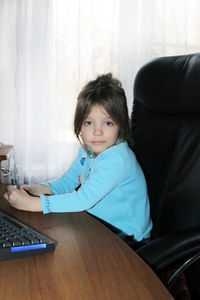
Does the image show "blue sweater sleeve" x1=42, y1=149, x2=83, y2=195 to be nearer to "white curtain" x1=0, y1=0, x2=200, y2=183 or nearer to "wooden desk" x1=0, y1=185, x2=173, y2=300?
"wooden desk" x1=0, y1=185, x2=173, y2=300

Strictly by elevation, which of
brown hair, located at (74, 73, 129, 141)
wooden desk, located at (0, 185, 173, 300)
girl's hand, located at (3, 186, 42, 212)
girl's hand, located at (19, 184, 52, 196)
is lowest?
girl's hand, located at (19, 184, 52, 196)

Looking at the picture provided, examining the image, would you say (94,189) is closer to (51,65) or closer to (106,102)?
(106,102)

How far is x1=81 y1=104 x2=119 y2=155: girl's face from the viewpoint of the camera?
1068 mm

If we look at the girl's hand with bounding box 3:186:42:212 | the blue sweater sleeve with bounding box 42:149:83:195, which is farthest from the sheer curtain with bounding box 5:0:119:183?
the girl's hand with bounding box 3:186:42:212

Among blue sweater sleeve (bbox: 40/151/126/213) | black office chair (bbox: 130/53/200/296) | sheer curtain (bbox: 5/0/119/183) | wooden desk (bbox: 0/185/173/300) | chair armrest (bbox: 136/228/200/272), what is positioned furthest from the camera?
sheer curtain (bbox: 5/0/119/183)

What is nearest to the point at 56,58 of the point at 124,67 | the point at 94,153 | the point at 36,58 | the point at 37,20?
the point at 36,58

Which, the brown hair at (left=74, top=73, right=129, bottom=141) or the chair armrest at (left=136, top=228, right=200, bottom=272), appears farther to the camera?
the brown hair at (left=74, top=73, right=129, bottom=141)

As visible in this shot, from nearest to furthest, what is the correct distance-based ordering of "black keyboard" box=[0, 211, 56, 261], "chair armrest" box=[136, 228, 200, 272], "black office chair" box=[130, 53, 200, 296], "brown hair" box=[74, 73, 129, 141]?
"black keyboard" box=[0, 211, 56, 261]
"chair armrest" box=[136, 228, 200, 272]
"black office chair" box=[130, 53, 200, 296]
"brown hair" box=[74, 73, 129, 141]

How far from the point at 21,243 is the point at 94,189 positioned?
0.37 meters

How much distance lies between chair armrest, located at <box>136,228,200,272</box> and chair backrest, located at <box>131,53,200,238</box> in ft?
0.47

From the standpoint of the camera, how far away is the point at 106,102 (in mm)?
1062

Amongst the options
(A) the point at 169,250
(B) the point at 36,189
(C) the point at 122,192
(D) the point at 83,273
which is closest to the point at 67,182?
(B) the point at 36,189

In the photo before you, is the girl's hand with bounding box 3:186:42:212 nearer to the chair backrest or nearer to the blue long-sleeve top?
the blue long-sleeve top

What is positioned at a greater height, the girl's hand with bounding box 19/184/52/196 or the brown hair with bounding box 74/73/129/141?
the brown hair with bounding box 74/73/129/141
